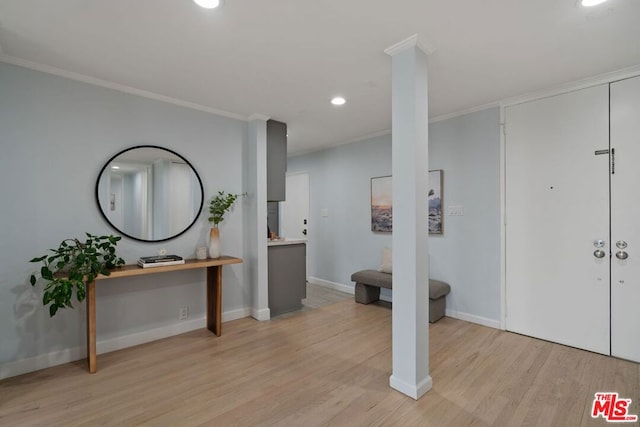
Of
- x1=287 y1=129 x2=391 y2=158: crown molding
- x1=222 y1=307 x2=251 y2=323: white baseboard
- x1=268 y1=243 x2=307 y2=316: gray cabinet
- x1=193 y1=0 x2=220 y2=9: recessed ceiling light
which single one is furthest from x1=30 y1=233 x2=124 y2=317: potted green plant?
x1=287 y1=129 x2=391 y2=158: crown molding

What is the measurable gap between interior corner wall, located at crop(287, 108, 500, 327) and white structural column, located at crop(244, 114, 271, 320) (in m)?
1.69

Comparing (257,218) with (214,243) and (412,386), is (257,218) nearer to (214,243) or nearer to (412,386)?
(214,243)

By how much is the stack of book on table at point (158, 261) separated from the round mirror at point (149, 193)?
8.8 inches

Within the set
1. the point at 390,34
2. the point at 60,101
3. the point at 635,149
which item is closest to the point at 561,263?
the point at 635,149

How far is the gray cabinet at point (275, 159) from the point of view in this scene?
390 cm

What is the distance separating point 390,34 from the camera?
2.06 metres

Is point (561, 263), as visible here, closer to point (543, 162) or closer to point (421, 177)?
point (543, 162)

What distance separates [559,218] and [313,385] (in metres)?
2.71

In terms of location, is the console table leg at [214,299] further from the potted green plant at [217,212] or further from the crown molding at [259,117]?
the crown molding at [259,117]

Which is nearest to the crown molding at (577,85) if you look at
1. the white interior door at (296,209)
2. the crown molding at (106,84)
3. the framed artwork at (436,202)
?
the framed artwork at (436,202)

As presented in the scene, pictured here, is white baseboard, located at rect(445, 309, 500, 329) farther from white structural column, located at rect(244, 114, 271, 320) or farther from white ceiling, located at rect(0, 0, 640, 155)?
white ceiling, located at rect(0, 0, 640, 155)

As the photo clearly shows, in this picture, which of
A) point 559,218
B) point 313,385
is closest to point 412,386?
point 313,385

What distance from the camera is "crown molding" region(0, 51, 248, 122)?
7.92 feet

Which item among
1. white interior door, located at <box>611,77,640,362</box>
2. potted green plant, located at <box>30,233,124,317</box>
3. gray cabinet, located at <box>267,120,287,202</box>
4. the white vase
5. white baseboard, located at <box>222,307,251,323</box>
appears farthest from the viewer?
gray cabinet, located at <box>267,120,287,202</box>
